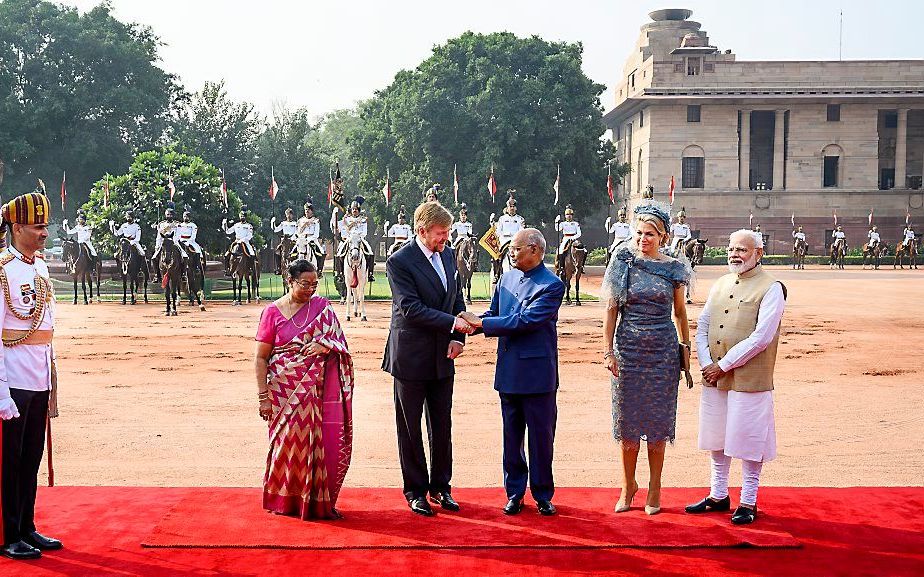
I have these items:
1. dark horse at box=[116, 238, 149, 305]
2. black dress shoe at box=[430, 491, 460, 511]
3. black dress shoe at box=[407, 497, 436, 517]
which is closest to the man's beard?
black dress shoe at box=[430, 491, 460, 511]

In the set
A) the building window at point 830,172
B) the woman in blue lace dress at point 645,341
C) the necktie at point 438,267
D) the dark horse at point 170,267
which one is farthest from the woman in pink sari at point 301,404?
the building window at point 830,172

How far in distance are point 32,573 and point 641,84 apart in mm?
55530

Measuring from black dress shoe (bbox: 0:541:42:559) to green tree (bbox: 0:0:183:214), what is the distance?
42.0 m

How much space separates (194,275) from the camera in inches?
898

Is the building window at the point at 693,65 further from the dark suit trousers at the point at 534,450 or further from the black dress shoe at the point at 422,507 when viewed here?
the black dress shoe at the point at 422,507

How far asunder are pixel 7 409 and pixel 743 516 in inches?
160

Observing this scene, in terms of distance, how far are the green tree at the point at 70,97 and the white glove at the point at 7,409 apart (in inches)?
1654

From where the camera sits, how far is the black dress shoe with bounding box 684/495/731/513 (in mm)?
5883

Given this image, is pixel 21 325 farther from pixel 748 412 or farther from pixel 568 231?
pixel 568 231

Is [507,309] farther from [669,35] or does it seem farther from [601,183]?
[669,35]

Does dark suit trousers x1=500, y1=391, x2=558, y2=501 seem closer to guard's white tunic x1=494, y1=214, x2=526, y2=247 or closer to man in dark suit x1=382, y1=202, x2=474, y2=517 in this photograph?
man in dark suit x1=382, y1=202, x2=474, y2=517

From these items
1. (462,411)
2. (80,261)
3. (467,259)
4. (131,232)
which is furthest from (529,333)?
(80,261)

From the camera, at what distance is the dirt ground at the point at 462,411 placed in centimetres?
731

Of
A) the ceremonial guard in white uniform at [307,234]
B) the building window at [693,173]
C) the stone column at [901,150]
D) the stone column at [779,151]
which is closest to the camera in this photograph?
the ceremonial guard in white uniform at [307,234]
